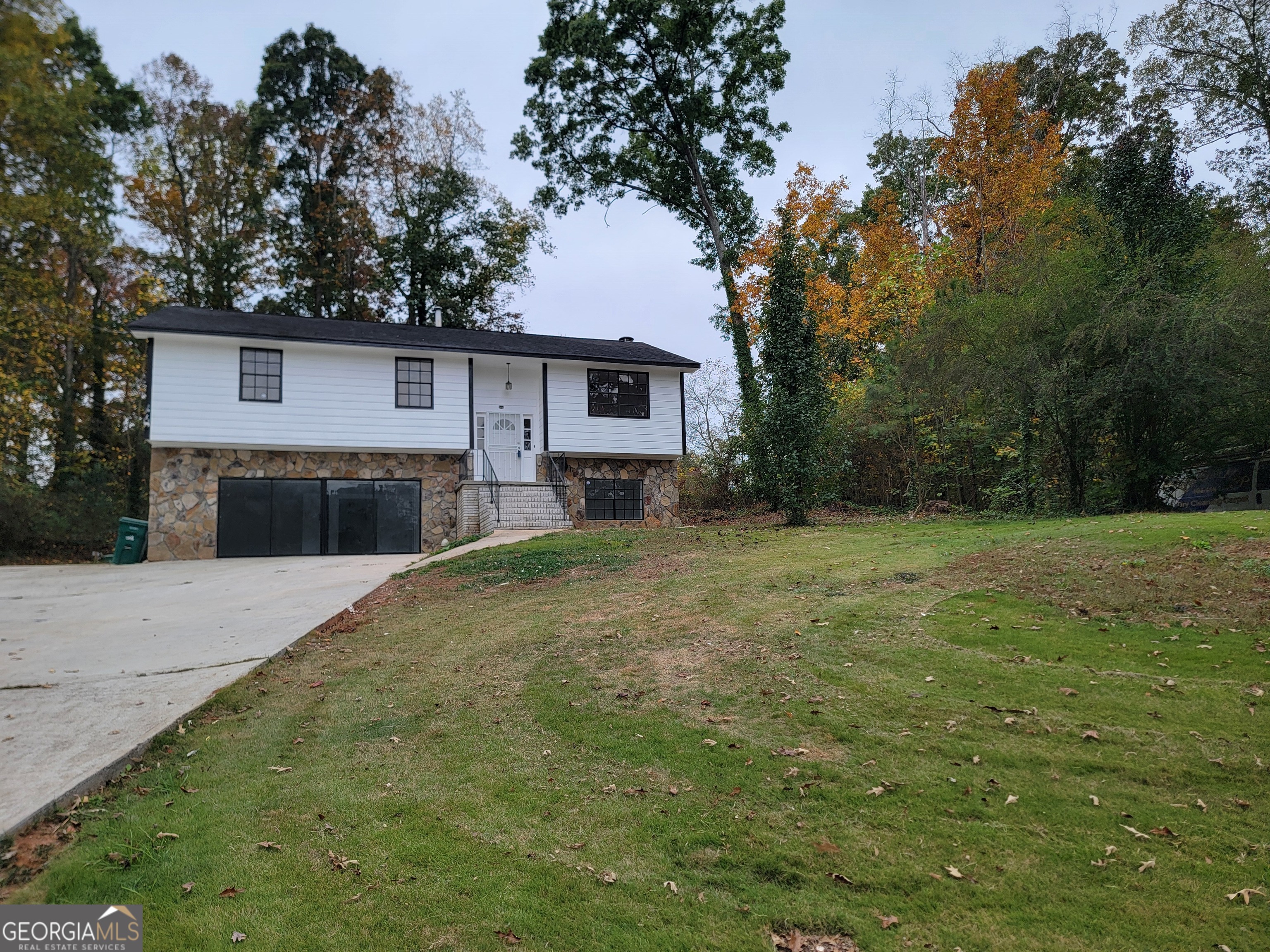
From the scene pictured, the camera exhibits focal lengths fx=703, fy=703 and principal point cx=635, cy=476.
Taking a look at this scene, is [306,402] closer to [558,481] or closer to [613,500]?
[558,481]

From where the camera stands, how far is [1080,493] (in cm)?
1355

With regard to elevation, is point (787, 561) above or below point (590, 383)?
below

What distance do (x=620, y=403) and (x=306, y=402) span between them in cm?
864

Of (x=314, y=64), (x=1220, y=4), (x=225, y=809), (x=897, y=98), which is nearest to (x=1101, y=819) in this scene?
(x=225, y=809)

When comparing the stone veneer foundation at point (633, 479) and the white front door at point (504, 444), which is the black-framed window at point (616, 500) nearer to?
the stone veneer foundation at point (633, 479)

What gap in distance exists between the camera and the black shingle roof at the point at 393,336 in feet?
59.0

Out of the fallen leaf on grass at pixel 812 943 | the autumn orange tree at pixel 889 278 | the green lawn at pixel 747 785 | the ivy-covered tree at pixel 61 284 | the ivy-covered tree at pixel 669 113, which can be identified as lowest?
the fallen leaf on grass at pixel 812 943

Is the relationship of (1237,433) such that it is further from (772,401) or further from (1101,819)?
(1101,819)

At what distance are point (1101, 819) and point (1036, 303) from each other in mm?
11796

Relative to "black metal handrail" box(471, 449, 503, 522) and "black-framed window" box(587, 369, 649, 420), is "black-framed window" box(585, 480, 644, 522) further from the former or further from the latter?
"black metal handrail" box(471, 449, 503, 522)

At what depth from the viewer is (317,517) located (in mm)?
18875

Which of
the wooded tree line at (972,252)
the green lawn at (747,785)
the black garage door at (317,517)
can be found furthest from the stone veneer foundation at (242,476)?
the green lawn at (747,785)

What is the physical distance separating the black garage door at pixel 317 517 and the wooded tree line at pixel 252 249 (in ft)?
19.4

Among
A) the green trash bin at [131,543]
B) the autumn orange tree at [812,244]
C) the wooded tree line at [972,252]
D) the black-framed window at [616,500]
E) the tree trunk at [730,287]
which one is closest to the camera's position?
the wooded tree line at [972,252]
